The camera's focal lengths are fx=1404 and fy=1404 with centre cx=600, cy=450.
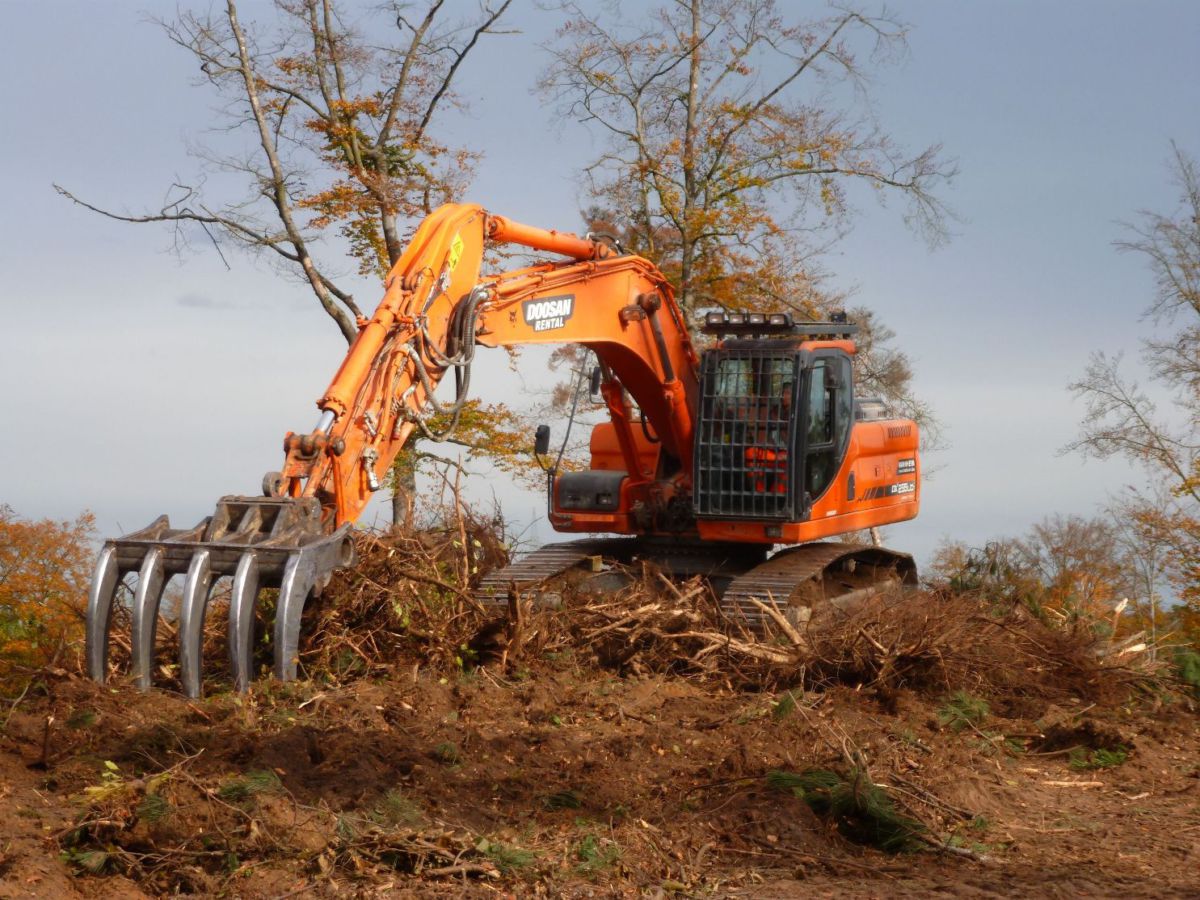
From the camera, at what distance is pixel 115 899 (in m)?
5.94

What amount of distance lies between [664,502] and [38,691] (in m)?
5.77

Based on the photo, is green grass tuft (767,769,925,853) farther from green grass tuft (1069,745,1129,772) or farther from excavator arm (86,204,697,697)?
excavator arm (86,204,697,697)

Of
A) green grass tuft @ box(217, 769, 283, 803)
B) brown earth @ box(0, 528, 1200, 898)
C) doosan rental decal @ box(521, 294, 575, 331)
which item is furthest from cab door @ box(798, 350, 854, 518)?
green grass tuft @ box(217, 769, 283, 803)

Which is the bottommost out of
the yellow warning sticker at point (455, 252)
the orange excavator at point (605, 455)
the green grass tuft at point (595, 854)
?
the green grass tuft at point (595, 854)

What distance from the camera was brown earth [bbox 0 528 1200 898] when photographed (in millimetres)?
6258

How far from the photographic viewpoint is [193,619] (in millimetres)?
8383

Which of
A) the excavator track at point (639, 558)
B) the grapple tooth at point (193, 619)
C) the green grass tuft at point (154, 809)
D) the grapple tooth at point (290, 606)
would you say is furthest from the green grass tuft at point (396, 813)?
the excavator track at point (639, 558)

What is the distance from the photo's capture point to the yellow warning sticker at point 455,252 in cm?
998

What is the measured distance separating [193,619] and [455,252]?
326cm

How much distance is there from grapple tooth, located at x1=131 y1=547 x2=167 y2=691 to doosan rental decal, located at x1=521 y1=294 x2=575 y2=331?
346 cm

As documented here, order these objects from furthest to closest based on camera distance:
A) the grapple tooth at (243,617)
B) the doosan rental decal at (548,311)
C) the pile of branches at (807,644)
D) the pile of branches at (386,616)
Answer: the doosan rental decal at (548,311), the pile of branches at (807,644), the pile of branches at (386,616), the grapple tooth at (243,617)

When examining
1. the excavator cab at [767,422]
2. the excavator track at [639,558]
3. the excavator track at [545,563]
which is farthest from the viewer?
the excavator track at [639,558]

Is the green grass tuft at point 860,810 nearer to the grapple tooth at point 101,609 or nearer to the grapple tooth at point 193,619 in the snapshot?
the grapple tooth at point 193,619

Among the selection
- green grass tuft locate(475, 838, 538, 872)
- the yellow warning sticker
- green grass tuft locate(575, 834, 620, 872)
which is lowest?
green grass tuft locate(575, 834, 620, 872)
